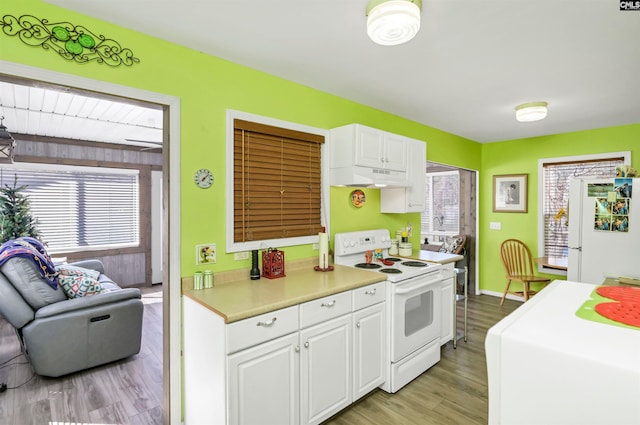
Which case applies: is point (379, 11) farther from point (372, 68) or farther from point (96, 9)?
point (96, 9)

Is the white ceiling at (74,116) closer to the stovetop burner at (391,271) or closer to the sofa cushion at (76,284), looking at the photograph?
the sofa cushion at (76,284)

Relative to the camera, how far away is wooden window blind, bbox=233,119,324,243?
2.34 m

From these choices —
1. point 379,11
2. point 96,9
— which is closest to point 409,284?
point 379,11

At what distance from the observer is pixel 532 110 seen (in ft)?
10.3

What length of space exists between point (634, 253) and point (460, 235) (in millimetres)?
2633

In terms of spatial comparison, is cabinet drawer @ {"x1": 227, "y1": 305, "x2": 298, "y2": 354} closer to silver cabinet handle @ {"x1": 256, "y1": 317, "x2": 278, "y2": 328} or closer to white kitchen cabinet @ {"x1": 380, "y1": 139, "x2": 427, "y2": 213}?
silver cabinet handle @ {"x1": 256, "y1": 317, "x2": 278, "y2": 328}

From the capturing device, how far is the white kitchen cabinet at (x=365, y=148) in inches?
106

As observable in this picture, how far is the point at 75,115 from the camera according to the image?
3.57 metres

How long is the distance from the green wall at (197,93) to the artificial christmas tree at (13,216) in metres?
3.39

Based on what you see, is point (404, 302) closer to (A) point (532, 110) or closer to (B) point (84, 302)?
(A) point (532, 110)

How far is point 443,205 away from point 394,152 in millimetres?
3502

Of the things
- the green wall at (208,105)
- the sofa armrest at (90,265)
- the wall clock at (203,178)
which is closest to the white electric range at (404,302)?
the green wall at (208,105)

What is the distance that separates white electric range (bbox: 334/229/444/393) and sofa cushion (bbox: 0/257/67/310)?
8.04ft

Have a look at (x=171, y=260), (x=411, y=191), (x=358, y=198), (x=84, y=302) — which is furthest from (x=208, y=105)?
(x=411, y=191)
